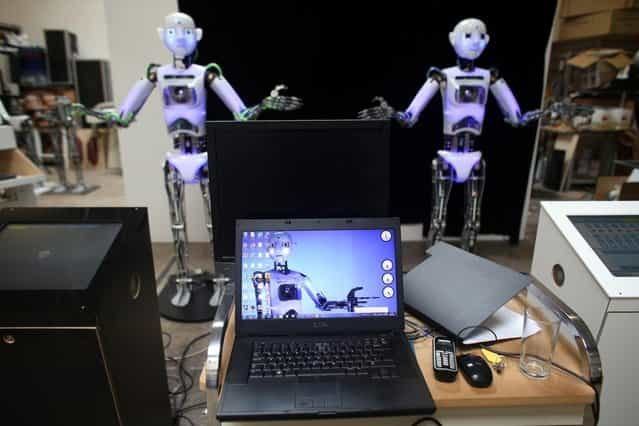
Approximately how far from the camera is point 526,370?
0.88 m

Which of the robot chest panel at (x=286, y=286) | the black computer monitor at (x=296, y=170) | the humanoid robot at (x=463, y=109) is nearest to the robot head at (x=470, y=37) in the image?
the humanoid robot at (x=463, y=109)

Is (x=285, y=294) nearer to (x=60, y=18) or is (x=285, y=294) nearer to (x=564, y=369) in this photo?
(x=564, y=369)

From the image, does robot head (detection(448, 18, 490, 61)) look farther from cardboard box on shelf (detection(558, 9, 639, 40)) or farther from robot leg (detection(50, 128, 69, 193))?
robot leg (detection(50, 128, 69, 193))

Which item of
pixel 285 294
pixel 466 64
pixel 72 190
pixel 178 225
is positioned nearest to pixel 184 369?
pixel 178 225

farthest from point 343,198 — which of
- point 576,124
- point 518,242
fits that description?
point 576,124

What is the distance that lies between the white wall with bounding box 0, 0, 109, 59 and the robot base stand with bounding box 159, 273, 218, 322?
494 cm

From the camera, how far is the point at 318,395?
0.79 metres

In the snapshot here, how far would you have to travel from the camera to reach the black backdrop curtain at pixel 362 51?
2834 millimetres

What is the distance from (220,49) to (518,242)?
2678mm

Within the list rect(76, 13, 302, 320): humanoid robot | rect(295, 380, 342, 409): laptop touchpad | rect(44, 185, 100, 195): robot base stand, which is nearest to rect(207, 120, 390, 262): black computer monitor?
rect(295, 380, 342, 409): laptop touchpad

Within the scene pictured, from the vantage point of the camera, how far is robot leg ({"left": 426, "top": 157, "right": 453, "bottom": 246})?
2523mm

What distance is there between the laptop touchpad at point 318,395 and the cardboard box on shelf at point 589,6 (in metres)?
4.66

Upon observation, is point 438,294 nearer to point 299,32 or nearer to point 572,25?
point 299,32

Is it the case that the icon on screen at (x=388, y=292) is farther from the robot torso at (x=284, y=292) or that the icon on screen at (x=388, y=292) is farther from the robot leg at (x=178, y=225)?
the robot leg at (x=178, y=225)
